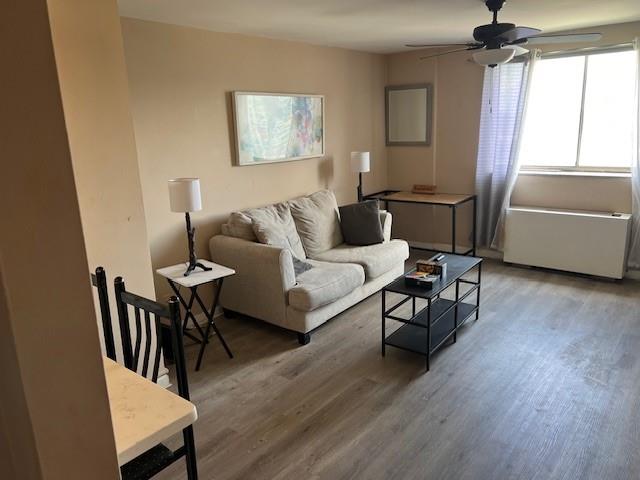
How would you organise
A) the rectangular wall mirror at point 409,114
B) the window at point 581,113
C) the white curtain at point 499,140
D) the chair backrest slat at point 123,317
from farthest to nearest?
the rectangular wall mirror at point 409,114, the white curtain at point 499,140, the window at point 581,113, the chair backrest slat at point 123,317

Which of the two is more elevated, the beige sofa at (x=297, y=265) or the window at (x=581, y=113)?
the window at (x=581, y=113)

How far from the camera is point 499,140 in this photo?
16.4ft

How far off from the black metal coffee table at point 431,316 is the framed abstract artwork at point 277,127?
1.71 m

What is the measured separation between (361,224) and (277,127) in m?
1.19

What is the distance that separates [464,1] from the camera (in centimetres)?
305

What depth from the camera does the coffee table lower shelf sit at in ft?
10.5

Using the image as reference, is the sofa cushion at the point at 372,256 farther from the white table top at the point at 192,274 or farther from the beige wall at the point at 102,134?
the beige wall at the point at 102,134

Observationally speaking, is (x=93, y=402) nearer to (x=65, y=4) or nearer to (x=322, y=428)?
(x=322, y=428)

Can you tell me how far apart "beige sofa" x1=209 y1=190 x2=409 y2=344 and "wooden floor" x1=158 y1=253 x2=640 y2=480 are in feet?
0.69

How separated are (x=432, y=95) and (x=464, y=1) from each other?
2.39 m

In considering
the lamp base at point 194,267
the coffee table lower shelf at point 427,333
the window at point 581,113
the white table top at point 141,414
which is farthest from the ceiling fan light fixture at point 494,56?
the white table top at point 141,414

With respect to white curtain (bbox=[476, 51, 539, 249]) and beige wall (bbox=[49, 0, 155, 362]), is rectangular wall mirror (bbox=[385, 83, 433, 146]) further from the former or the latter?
beige wall (bbox=[49, 0, 155, 362])

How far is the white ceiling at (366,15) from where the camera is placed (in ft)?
9.88

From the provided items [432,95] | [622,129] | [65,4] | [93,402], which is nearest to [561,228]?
[622,129]
